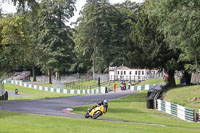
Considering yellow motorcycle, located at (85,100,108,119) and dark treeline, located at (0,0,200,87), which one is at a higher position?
dark treeline, located at (0,0,200,87)

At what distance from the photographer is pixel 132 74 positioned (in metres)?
63.9

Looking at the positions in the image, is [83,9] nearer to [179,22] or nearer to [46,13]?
[46,13]

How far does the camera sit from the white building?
2430 inches

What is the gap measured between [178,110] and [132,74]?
4202 centimetres

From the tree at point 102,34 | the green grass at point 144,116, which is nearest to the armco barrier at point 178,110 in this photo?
the green grass at point 144,116

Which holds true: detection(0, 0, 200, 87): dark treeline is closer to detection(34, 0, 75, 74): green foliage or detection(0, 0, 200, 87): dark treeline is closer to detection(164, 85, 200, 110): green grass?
detection(34, 0, 75, 74): green foliage

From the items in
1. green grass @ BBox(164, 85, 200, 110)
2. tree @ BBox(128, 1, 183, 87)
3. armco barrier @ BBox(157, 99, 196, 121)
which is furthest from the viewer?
tree @ BBox(128, 1, 183, 87)

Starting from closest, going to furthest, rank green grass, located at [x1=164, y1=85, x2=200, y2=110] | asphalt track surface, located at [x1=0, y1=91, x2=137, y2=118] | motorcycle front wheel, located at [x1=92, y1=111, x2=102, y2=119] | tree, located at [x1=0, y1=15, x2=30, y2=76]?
motorcycle front wheel, located at [x1=92, y1=111, x2=102, y2=119] < asphalt track surface, located at [x1=0, y1=91, x2=137, y2=118] < green grass, located at [x1=164, y1=85, x2=200, y2=110] < tree, located at [x1=0, y1=15, x2=30, y2=76]

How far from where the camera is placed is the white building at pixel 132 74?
202ft

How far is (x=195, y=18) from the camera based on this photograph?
19.8 meters

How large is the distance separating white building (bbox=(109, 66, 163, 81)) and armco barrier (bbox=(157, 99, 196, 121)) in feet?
113

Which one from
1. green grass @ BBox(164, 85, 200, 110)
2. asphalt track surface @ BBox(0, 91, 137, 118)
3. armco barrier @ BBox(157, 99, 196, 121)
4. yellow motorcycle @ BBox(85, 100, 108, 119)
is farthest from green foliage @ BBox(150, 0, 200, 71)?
asphalt track surface @ BBox(0, 91, 137, 118)

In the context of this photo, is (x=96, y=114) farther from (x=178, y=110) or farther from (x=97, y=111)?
(x=178, y=110)

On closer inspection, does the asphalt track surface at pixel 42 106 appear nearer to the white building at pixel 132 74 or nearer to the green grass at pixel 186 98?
the green grass at pixel 186 98
